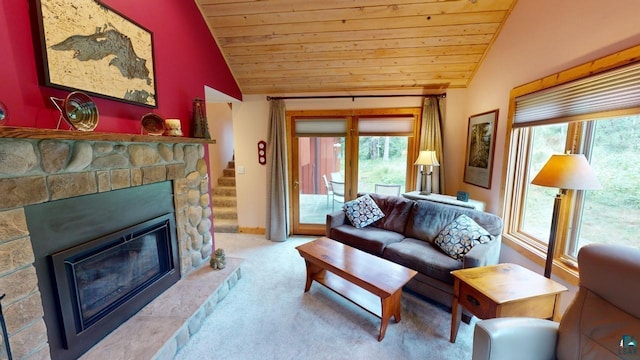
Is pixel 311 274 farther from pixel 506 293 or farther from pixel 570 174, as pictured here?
pixel 570 174

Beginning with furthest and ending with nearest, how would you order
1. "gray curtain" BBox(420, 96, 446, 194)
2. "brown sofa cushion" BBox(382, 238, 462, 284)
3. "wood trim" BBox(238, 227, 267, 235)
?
"wood trim" BBox(238, 227, 267, 235) → "gray curtain" BBox(420, 96, 446, 194) → "brown sofa cushion" BBox(382, 238, 462, 284)

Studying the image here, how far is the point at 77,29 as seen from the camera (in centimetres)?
156

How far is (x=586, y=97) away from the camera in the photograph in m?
1.77

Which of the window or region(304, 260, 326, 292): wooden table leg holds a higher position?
the window

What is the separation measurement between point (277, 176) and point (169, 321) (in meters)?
2.45

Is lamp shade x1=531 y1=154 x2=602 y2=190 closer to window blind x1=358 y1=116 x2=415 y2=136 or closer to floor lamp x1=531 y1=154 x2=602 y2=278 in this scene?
floor lamp x1=531 y1=154 x2=602 y2=278

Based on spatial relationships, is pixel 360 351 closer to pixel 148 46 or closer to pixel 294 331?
pixel 294 331

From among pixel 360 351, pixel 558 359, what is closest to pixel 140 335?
pixel 360 351

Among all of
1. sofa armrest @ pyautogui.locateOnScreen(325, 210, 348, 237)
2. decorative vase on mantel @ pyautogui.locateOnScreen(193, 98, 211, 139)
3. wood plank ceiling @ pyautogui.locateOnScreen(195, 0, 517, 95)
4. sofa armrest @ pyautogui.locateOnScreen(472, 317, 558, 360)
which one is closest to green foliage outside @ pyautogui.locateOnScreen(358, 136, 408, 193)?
wood plank ceiling @ pyautogui.locateOnScreen(195, 0, 517, 95)

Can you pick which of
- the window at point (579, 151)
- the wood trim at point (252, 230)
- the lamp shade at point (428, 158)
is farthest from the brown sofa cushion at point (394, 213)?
the wood trim at point (252, 230)

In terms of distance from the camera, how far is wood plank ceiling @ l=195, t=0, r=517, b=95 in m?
2.63

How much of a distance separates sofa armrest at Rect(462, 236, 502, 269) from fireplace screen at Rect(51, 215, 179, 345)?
270 cm

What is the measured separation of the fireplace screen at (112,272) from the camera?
152cm

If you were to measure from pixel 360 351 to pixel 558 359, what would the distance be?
1167 mm
